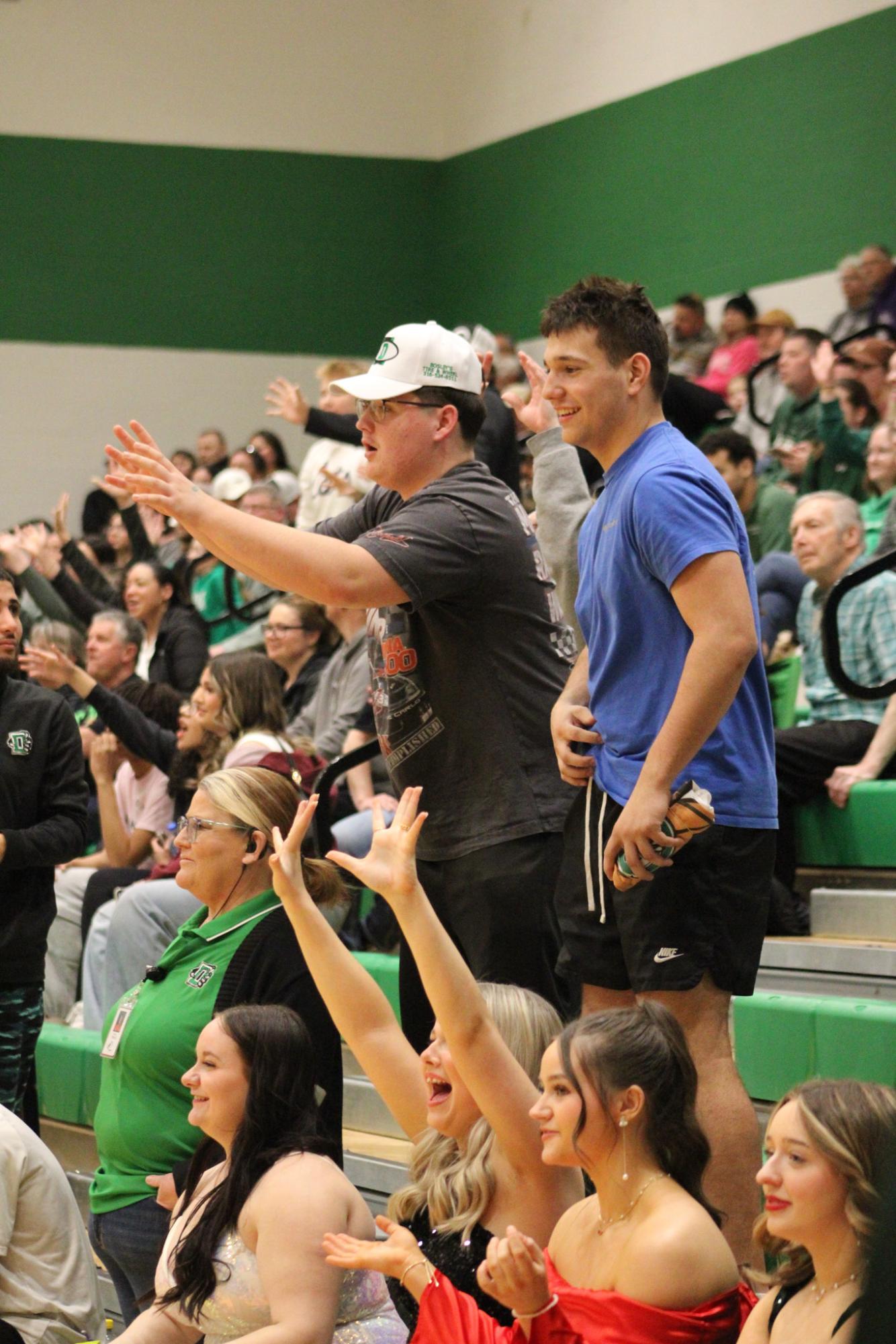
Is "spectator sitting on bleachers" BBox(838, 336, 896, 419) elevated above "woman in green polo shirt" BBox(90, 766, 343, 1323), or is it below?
above

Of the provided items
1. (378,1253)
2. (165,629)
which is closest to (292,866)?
(378,1253)

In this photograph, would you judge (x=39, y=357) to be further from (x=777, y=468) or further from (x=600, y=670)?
(x=600, y=670)

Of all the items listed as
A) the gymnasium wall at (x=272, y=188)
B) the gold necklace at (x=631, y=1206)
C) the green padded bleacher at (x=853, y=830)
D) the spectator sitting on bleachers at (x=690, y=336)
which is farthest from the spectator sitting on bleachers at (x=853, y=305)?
the gold necklace at (x=631, y=1206)

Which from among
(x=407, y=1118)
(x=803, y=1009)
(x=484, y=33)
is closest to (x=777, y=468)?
(x=803, y=1009)

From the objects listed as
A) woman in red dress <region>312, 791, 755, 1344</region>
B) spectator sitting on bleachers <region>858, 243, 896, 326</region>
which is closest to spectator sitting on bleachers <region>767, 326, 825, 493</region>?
spectator sitting on bleachers <region>858, 243, 896, 326</region>

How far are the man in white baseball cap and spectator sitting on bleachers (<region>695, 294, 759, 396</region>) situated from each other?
5817 millimetres

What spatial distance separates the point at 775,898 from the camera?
14.1 ft

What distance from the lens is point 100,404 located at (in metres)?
12.3

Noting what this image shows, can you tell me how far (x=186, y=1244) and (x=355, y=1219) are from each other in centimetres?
27

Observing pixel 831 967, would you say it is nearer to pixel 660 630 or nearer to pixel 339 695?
pixel 660 630

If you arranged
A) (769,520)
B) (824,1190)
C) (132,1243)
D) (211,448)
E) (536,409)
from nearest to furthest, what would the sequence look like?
(824,1190), (536,409), (132,1243), (769,520), (211,448)

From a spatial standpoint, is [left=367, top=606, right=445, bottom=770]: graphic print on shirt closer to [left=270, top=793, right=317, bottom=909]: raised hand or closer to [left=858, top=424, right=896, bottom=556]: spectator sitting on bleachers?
[left=270, top=793, right=317, bottom=909]: raised hand

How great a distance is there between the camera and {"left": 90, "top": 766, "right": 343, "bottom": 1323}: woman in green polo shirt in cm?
305

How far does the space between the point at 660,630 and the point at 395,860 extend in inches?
18.8
